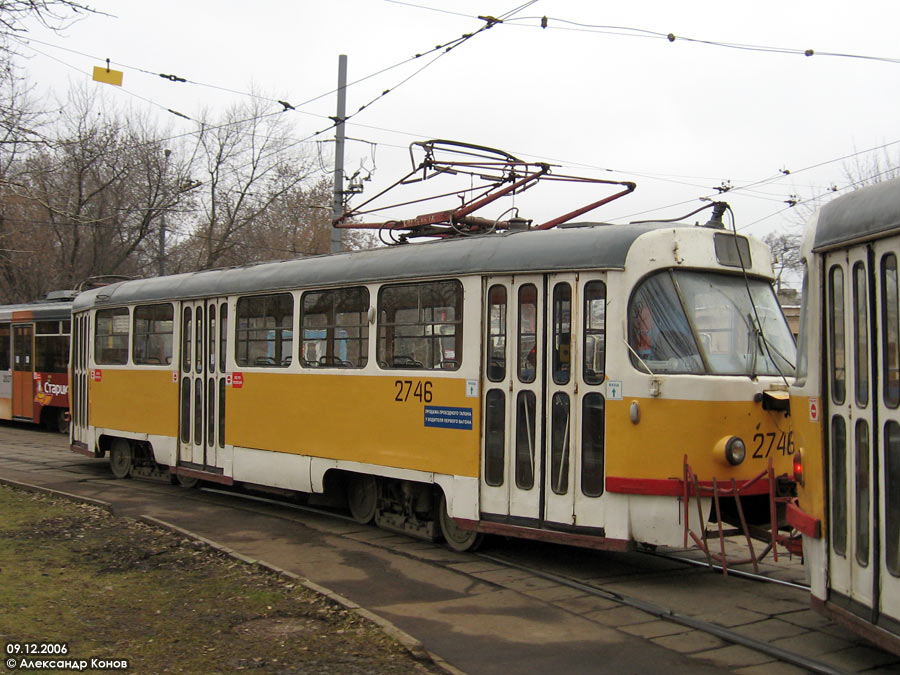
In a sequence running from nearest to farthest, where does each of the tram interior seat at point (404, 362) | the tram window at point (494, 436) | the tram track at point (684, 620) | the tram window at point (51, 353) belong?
the tram track at point (684, 620)
the tram window at point (494, 436)
the tram interior seat at point (404, 362)
the tram window at point (51, 353)

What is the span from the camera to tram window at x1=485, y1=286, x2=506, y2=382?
8.30 meters

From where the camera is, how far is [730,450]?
731 cm

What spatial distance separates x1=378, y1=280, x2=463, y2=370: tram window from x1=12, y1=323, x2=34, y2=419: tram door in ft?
52.1

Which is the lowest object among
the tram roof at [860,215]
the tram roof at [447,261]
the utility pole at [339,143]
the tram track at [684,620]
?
the tram track at [684,620]

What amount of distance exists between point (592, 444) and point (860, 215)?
9.94ft

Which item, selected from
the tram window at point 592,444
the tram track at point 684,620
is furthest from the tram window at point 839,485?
the tram window at point 592,444

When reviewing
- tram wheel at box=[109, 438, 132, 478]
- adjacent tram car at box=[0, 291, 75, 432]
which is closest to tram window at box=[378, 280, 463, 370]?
tram wheel at box=[109, 438, 132, 478]

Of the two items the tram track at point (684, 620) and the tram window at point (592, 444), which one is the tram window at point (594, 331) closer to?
the tram window at point (592, 444)

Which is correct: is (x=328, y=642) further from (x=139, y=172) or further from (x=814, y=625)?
(x=139, y=172)

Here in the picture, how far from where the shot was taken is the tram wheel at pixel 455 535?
342 inches

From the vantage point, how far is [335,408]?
997cm

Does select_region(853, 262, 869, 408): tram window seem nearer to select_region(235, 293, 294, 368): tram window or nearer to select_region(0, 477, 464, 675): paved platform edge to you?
select_region(0, 477, 464, 675): paved platform edge

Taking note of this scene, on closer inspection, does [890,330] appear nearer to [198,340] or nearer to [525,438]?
[525,438]

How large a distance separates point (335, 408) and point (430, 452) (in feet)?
5.30
